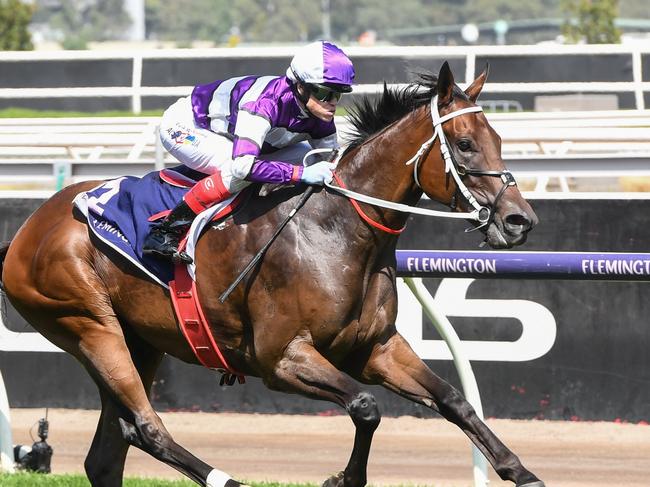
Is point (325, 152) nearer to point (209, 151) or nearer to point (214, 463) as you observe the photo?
point (209, 151)

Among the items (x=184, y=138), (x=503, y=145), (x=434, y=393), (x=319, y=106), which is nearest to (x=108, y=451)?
(x=184, y=138)

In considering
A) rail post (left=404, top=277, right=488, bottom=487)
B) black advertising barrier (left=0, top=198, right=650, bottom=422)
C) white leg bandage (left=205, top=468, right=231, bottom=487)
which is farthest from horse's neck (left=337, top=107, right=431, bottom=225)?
black advertising barrier (left=0, top=198, right=650, bottom=422)

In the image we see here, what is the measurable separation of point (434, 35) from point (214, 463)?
86.0 metres

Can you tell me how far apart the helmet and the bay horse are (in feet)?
0.75

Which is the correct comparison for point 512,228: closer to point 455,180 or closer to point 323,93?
point 455,180

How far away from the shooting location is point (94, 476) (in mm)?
5137

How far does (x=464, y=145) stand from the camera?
4426 mm

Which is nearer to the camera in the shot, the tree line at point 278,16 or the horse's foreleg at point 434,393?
the horse's foreleg at point 434,393

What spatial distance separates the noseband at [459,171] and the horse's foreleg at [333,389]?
2.37 ft

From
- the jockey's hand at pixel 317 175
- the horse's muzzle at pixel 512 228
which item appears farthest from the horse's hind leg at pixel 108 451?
the horse's muzzle at pixel 512 228

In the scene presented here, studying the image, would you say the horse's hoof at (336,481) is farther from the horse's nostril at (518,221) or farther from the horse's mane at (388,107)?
the horse's mane at (388,107)

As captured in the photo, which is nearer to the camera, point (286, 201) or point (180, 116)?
point (286, 201)

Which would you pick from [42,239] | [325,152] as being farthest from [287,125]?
[42,239]

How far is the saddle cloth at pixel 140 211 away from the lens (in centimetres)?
484
